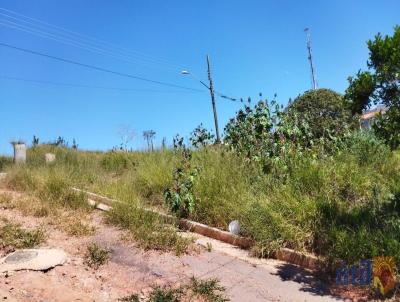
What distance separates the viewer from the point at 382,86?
425 centimetres

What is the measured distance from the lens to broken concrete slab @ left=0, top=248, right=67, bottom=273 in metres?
4.57

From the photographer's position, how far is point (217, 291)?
170 inches

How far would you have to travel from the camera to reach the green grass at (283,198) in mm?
4977


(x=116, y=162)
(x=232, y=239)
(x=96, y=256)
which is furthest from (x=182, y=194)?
(x=116, y=162)

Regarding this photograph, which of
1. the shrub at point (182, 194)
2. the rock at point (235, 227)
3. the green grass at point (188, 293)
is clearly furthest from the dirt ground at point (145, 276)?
the shrub at point (182, 194)

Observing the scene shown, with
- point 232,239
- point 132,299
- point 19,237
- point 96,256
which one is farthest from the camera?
point 232,239

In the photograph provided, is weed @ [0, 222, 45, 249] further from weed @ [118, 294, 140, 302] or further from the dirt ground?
weed @ [118, 294, 140, 302]

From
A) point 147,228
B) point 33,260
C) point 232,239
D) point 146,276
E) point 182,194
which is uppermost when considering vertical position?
point 182,194

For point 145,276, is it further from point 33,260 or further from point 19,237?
point 19,237

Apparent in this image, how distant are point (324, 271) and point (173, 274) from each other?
173cm

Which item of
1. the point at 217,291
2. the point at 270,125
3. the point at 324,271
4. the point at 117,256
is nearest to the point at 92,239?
A: the point at 117,256

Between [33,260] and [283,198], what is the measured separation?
10.8ft

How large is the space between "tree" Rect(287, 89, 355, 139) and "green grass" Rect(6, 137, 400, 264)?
0.53m

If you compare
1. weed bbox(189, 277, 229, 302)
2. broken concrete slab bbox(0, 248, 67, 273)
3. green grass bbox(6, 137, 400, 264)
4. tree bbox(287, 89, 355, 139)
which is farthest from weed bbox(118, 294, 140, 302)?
tree bbox(287, 89, 355, 139)
